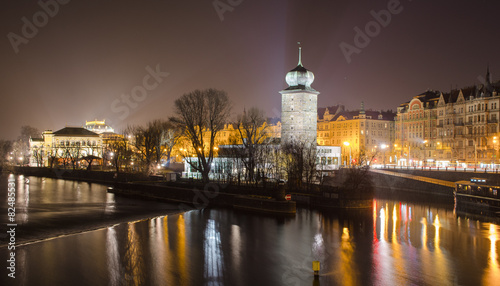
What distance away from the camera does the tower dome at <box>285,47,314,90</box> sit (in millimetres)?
72938

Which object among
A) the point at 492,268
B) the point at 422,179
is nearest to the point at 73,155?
the point at 422,179

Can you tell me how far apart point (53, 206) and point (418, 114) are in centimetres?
8005

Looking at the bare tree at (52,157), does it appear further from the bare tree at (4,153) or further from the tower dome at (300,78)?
the tower dome at (300,78)

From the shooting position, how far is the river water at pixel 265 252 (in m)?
20.5

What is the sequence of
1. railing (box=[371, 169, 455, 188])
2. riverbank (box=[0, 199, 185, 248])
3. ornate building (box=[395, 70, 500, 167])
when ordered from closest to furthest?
riverbank (box=[0, 199, 185, 248]), railing (box=[371, 169, 455, 188]), ornate building (box=[395, 70, 500, 167])

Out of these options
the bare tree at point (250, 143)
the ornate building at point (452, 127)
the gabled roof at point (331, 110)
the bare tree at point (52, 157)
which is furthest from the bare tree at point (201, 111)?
the gabled roof at point (331, 110)

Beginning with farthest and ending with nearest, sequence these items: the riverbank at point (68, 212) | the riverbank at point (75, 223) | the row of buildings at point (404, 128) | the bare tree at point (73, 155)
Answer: the bare tree at point (73, 155) < the row of buildings at point (404, 128) < the riverbank at point (68, 212) < the riverbank at point (75, 223)

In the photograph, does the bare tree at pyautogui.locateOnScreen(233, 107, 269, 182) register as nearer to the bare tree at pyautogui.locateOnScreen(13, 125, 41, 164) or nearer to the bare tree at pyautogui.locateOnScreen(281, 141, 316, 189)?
the bare tree at pyautogui.locateOnScreen(281, 141, 316, 189)

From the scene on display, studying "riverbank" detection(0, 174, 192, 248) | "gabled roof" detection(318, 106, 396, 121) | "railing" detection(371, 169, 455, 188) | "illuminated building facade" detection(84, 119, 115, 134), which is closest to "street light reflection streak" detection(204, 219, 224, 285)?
"riverbank" detection(0, 174, 192, 248)

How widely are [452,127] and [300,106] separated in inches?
1288

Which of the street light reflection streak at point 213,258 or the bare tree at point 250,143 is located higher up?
the bare tree at point 250,143

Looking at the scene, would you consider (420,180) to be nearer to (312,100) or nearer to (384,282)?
(312,100)

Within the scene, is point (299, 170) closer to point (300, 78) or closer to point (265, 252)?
point (300, 78)

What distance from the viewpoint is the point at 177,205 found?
45938mm
